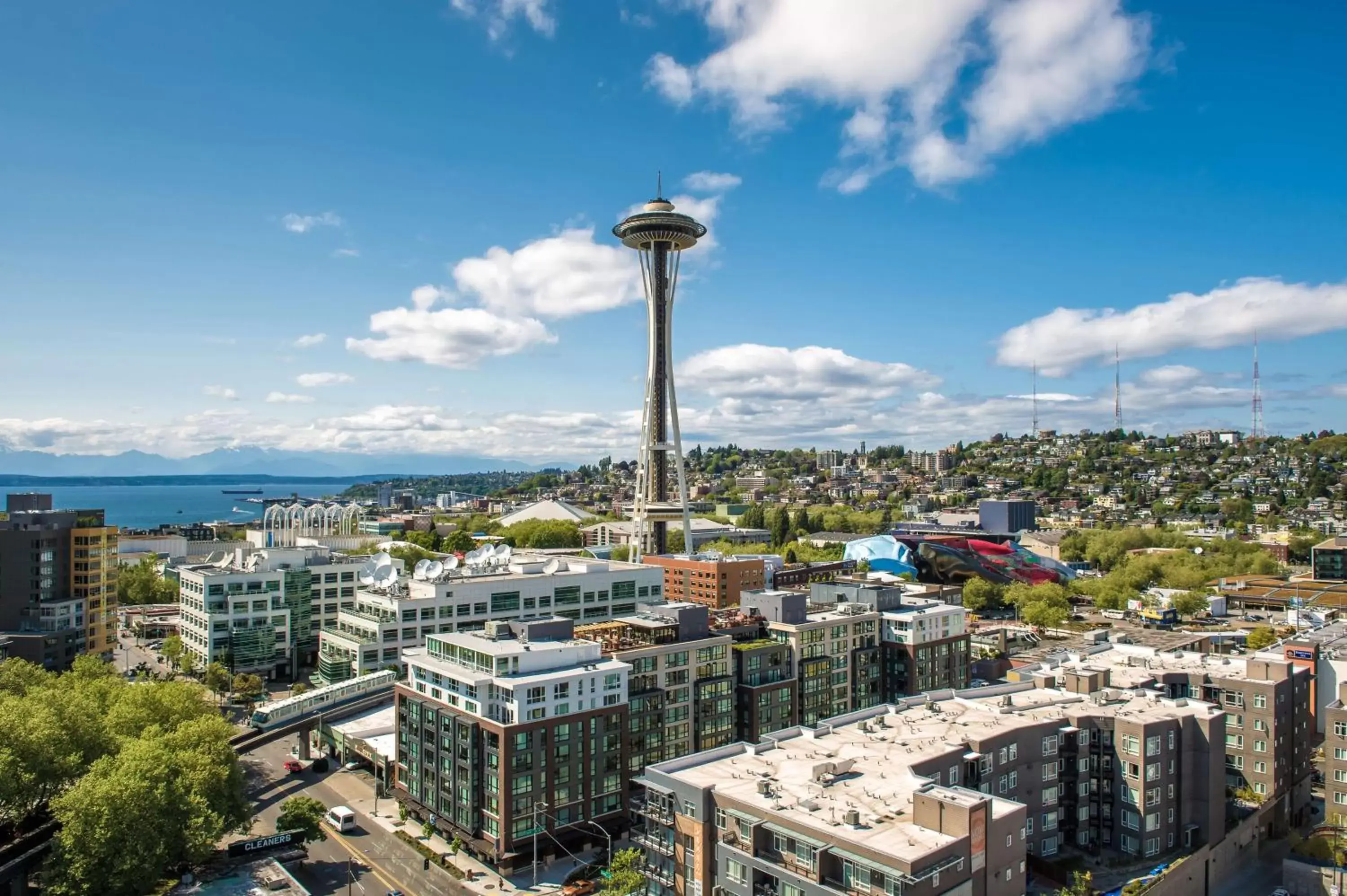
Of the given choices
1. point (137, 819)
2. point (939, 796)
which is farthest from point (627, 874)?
point (137, 819)

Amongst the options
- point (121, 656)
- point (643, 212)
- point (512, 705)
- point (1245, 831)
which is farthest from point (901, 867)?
point (643, 212)

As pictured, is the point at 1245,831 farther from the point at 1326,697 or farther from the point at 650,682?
the point at 650,682

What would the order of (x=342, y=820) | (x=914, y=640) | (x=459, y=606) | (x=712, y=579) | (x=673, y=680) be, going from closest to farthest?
(x=342, y=820)
(x=673, y=680)
(x=914, y=640)
(x=459, y=606)
(x=712, y=579)

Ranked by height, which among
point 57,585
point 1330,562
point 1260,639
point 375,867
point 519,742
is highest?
point 57,585

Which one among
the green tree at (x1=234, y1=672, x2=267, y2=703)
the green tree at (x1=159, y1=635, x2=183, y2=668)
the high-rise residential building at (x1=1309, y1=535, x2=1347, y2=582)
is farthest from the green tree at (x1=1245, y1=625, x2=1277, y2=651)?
the green tree at (x1=159, y1=635, x2=183, y2=668)

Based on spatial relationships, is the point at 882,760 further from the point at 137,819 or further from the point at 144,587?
the point at 144,587

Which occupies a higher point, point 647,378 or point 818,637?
point 647,378
